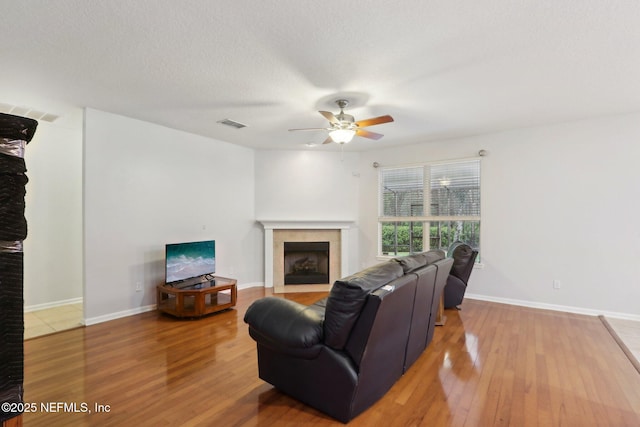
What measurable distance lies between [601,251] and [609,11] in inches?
135

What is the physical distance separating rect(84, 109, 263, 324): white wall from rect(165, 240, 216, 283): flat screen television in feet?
1.50

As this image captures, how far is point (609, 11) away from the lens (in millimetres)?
2037

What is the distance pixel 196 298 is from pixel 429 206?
410cm

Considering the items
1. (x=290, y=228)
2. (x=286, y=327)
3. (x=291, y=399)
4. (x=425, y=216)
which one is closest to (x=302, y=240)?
(x=290, y=228)

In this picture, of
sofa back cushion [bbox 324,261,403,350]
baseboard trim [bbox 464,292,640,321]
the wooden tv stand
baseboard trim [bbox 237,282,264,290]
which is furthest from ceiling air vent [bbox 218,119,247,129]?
baseboard trim [bbox 464,292,640,321]

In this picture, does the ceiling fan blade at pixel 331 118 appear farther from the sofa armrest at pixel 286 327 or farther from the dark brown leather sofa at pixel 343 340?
the sofa armrest at pixel 286 327

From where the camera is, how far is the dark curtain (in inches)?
32.7

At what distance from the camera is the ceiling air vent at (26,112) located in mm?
3664

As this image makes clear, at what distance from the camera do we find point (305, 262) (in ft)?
20.4

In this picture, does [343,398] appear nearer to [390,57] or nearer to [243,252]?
[390,57]

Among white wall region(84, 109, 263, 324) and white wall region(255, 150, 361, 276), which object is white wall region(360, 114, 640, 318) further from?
white wall region(84, 109, 263, 324)

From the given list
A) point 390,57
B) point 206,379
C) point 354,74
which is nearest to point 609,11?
point 390,57

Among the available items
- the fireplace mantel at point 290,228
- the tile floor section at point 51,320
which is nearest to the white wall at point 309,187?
the fireplace mantel at point 290,228

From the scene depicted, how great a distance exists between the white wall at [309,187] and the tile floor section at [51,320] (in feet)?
10.2
